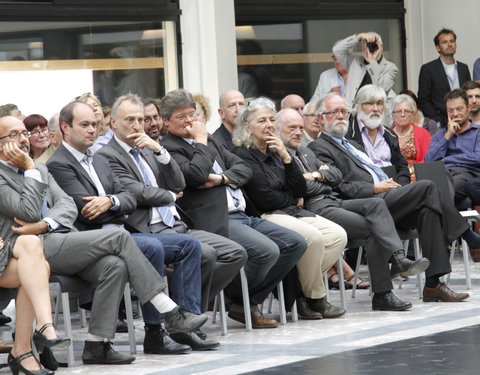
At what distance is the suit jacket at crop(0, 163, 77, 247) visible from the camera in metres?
6.25

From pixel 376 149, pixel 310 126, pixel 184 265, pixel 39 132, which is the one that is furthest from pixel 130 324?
pixel 310 126

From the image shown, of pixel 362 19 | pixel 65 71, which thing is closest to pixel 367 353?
pixel 65 71

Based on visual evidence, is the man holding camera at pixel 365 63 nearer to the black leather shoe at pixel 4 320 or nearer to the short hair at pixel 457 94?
the short hair at pixel 457 94

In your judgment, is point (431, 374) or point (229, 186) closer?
point (431, 374)

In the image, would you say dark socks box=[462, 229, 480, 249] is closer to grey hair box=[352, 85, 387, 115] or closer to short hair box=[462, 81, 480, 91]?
grey hair box=[352, 85, 387, 115]

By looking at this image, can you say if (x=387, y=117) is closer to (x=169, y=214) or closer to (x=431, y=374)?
(x=169, y=214)

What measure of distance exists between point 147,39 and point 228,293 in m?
4.34

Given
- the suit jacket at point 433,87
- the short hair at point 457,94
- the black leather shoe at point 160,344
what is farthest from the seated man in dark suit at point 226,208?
the suit jacket at point 433,87

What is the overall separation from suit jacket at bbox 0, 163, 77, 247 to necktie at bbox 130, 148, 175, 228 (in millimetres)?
690

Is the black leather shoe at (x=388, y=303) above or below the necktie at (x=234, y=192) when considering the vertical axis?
below

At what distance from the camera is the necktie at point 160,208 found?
→ 7102 mm

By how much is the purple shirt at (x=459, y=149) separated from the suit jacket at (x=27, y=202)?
14.1 ft

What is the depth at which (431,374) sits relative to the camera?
5488mm

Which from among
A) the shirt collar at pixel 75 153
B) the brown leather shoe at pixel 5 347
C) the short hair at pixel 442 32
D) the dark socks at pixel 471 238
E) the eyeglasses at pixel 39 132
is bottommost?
the brown leather shoe at pixel 5 347
